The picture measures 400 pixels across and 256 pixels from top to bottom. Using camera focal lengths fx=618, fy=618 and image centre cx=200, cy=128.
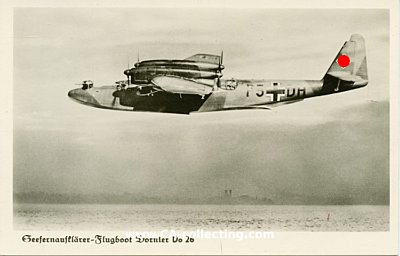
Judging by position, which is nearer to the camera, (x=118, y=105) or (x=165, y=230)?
(x=165, y=230)

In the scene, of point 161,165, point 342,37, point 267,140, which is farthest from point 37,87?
point 342,37

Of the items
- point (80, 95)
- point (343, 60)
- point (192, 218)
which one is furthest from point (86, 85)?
point (343, 60)

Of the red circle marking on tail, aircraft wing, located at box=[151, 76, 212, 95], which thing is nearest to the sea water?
aircraft wing, located at box=[151, 76, 212, 95]

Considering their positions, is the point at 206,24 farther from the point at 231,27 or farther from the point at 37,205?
the point at 37,205

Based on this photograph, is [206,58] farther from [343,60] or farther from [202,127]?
[343,60]

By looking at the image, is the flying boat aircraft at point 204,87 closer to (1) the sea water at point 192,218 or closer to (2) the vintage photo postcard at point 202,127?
(2) the vintage photo postcard at point 202,127

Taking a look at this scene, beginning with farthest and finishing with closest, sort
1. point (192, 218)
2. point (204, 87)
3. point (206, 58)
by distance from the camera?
point (204, 87), point (206, 58), point (192, 218)

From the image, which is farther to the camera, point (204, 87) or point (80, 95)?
point (204, 87)

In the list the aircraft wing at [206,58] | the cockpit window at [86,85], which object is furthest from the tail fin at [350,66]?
the cockpit window at [86,85]
